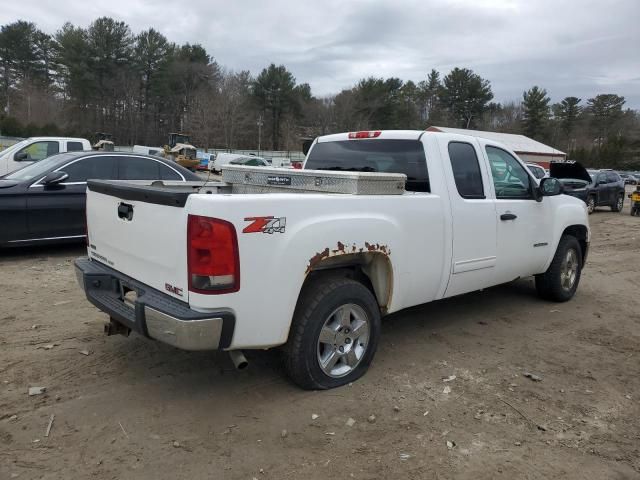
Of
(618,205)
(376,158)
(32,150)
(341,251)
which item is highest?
(32,150)

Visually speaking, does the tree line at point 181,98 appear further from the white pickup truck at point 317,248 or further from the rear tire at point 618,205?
the white pickup truck at point 317,248

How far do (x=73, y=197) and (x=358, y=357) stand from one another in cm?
547

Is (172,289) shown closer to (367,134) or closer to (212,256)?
(212,256)

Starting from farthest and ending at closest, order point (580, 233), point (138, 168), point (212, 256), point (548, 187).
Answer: point (138, 168) → point (580, 233) → point (548, 187) → point (212, 256)

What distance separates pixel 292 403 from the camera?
348cm

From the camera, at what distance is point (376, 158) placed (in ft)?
15.5

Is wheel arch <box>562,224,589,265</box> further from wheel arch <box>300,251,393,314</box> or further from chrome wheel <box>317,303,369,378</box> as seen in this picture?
chrome wheel <box>317,303,369,378</box>

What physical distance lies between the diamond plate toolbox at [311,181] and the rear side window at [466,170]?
744 mm

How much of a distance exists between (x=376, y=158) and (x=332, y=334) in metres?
1.85

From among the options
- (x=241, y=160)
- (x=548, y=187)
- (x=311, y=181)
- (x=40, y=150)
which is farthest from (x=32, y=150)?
(x=241, y=160)

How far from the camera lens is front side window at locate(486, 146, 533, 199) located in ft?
16.4

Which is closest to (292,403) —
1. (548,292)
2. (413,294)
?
(413,294)

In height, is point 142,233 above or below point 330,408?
above

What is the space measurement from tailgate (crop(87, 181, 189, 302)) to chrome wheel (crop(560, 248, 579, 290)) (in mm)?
4732
